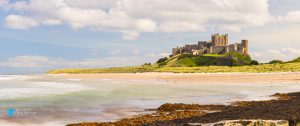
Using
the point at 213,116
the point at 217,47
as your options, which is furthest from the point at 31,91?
the point at 217,47

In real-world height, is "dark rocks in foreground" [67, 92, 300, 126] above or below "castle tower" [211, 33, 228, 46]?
below

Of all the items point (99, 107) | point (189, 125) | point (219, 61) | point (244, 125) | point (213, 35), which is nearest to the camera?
point (244, 125)

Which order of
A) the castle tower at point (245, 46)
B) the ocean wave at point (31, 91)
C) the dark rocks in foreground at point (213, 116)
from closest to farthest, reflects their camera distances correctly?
the dark rocks in foreground at point (213, 116)
the ocean wave at point (31, 91)
the castle tower at point (245, 46)

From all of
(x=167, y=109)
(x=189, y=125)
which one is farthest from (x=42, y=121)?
(x=189, y=125)

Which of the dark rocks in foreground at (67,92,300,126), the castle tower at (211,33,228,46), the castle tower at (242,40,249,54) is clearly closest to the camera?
the dark rocks in foreground at (67,92,300,126)

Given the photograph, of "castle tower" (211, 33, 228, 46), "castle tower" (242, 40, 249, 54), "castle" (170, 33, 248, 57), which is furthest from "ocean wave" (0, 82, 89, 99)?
"castle tower" (211, 33, 228, 46)

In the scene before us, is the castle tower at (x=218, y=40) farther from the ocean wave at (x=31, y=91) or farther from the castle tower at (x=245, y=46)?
the ocean wave at (x=31, y=91)

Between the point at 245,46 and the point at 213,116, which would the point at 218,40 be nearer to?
the point at 245,46

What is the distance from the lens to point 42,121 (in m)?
14.0

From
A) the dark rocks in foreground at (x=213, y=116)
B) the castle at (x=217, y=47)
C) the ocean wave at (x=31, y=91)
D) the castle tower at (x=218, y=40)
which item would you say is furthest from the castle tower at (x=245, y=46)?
the dark rocks in foreground at (x=213, y=116)

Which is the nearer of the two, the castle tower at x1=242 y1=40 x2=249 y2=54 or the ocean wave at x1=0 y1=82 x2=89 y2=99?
the ocean wave at x1=0 y1=82 x2=89 y2=99

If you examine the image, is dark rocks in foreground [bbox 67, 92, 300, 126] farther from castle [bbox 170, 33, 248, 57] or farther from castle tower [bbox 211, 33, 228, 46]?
castle tower [bbox 211, 33, 228, 46]

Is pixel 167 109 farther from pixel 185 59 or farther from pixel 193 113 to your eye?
pixel 185 59

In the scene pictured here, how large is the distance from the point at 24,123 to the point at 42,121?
722 mm
